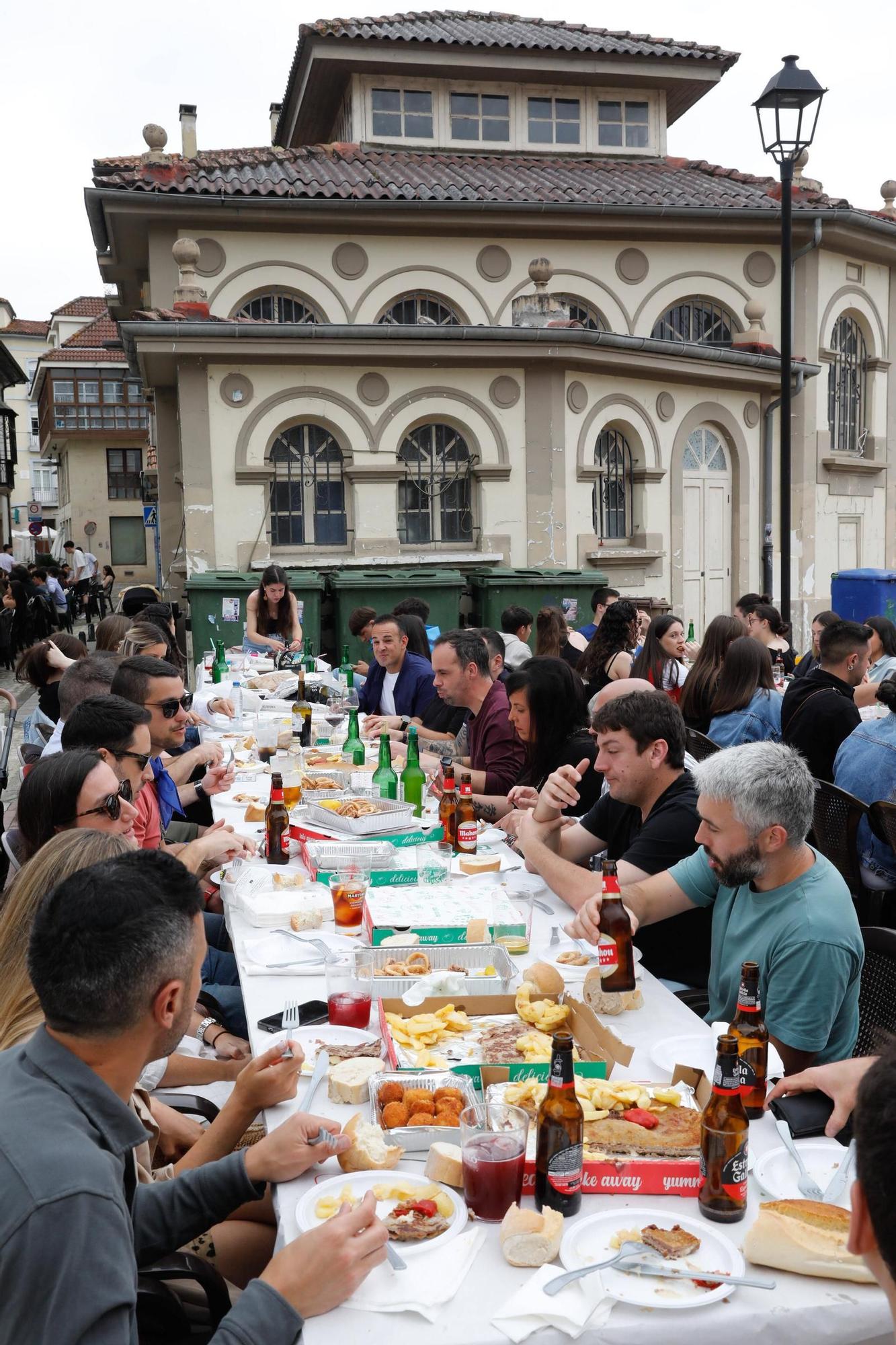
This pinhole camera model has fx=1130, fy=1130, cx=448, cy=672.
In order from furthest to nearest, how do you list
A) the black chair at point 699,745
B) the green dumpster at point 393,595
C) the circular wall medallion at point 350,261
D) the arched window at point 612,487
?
the circular wall medallion at point 350,261 → the arched window at point 612,487 → the green dumpster at point 393,595 → the black chair at point 699,745

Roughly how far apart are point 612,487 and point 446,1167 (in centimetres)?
1623

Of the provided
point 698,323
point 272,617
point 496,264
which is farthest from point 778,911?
point 698,323

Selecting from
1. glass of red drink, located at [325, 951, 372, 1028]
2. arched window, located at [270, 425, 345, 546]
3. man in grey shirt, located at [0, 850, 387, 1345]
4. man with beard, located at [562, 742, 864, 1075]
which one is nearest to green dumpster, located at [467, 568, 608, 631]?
arched window, located at [270, 425, 345, 546]

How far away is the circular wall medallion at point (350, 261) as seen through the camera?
58.1ft

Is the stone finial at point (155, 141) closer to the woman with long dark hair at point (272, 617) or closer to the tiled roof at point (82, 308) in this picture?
the woman with long dark hair at point (272, 617)

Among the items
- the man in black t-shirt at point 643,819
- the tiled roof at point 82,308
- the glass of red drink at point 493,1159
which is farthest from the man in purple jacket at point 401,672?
the tiled roof at point 82,308

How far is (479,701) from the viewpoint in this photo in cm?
665

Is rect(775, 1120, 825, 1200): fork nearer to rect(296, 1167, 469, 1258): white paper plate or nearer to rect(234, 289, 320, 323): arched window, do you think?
rect(296, 1167, 469, 1258): white paper plate

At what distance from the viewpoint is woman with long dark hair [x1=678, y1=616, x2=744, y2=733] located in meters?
7.55

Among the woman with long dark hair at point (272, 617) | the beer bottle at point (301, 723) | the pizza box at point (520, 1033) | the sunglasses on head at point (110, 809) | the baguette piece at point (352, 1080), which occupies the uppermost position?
the woman with long dark hair at point (272, 617)

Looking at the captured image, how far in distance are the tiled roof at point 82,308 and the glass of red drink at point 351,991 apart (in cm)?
6021

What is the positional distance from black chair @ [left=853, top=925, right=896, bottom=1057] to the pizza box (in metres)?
0.81

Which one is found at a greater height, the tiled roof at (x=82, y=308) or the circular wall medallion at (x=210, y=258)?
the tiled roof at (x=82, y=308)

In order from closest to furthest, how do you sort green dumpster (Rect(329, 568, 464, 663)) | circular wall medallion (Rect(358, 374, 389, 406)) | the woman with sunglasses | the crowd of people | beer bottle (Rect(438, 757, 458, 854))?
the crowd of people < the woman with sunglasses < beer bottle (Rect(438, 757, 458, 854)) < green dumpster (Rect(329, 568, 464, 663)) < circular wall medallion (Rect(358, 374, 389, 406))
